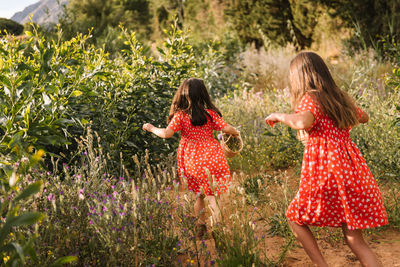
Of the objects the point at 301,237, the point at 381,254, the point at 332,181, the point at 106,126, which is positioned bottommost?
the point at 381,254

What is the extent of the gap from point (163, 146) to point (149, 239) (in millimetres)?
1744

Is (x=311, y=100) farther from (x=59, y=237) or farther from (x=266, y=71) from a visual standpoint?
(x=266, y=71)

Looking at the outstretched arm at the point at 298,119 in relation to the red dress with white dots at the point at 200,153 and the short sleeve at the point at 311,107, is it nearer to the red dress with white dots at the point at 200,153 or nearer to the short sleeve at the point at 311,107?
the short sleeve at the point at 311,107

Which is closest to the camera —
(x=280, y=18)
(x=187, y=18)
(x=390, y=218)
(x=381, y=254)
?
(x=381, y=254)

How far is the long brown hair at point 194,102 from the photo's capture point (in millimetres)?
2787

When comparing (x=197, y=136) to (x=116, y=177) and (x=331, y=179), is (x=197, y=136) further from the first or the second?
(x=331, y=179)

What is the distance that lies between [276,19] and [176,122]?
30.6 feet

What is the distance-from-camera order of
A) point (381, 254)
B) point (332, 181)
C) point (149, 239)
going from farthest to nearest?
1. point (381, 254)
2. point (149, 239)
3. point (332, 181)

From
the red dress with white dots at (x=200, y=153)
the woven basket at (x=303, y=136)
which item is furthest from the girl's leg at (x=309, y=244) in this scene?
the red dress with white dots at (x=200, y=153)

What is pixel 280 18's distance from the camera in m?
11.1

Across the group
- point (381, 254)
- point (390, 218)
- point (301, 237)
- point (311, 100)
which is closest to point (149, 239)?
point (301, 237)

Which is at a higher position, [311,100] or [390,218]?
[311,100]

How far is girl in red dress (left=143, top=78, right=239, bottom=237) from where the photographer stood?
2.74 meters

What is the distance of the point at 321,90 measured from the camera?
2080 millimetres
